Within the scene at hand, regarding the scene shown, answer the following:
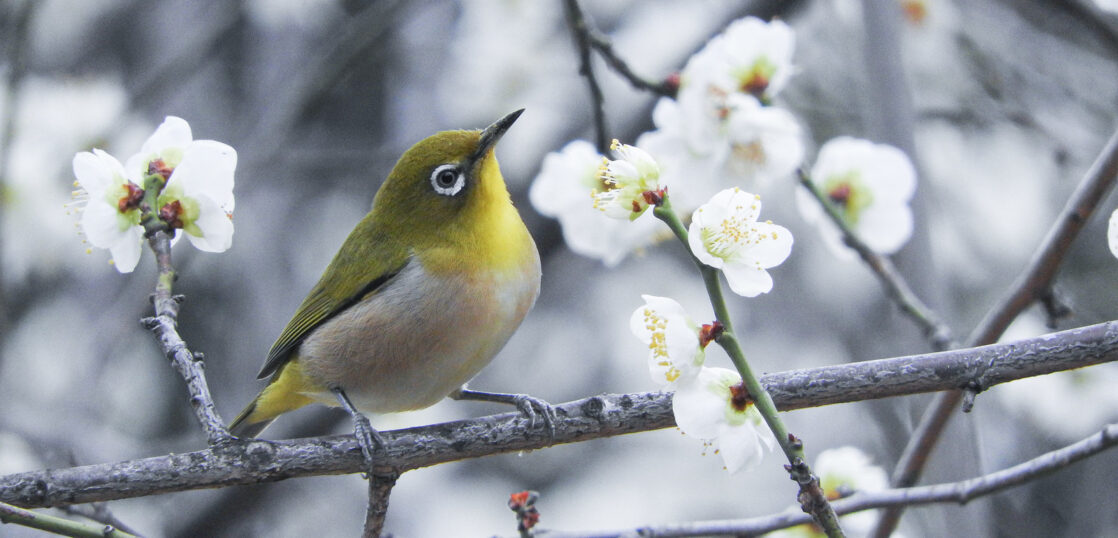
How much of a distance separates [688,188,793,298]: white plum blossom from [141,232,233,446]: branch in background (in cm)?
125

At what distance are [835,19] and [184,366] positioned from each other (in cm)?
532

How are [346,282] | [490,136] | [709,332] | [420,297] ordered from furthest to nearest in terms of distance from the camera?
[346,282] → [490,136] → [420,297] → [709,332]

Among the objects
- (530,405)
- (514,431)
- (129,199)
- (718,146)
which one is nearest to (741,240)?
(514,431)

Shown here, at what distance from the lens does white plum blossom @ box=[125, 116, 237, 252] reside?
8.77ft

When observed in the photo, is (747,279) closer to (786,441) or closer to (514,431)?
(786,441)

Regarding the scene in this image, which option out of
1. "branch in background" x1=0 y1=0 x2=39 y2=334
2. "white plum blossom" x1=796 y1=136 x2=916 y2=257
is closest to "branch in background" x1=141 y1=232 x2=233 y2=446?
"white plum blossom" x1=796 y1=136 x2=916 y2=257

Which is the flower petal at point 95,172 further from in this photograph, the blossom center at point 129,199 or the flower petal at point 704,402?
the flower petal at point 704,402

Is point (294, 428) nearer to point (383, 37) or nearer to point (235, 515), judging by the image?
point (235, 515)

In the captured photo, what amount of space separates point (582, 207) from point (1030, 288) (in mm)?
1402

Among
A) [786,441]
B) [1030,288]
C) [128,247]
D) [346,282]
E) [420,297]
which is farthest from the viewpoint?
[346,282]

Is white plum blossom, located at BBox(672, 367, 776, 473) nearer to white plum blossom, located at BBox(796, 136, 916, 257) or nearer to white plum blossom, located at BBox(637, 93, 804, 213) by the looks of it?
white plum blossom, located at BBox(637, 93, 804, 213)

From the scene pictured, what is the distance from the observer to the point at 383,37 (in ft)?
22.8

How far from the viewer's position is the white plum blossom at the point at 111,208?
263cm

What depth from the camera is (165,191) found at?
8.91ft
